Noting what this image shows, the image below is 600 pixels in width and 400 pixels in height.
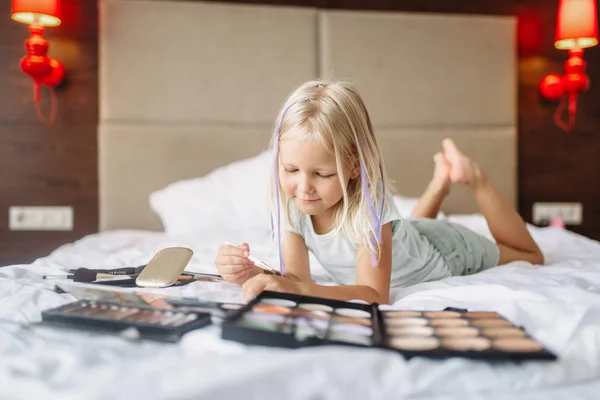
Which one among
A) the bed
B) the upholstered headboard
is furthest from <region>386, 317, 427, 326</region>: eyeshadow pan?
the upholstered headboard

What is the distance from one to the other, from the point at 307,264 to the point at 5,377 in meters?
0.73

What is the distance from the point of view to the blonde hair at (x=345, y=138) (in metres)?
1.03

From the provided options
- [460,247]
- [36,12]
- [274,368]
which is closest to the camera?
[274,368]

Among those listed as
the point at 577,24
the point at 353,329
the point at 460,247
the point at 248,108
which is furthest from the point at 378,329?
the point at 577,24

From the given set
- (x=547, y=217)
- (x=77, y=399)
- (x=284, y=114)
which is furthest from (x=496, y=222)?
(x=77, y=399)

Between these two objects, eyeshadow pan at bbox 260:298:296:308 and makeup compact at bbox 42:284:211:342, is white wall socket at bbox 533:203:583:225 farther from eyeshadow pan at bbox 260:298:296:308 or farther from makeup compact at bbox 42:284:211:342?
makeup compact at bbox 42:284:211:342

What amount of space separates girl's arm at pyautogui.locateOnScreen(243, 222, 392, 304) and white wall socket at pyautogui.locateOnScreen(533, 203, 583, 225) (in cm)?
171

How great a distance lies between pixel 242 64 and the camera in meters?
2.33

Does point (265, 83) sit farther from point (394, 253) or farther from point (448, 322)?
point (448, 322)

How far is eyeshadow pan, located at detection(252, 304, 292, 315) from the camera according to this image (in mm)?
741

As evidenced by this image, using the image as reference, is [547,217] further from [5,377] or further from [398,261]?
[5,377]

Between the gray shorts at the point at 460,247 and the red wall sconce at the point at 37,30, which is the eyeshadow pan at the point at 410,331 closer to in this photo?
the gray shorts at the point at 460,247

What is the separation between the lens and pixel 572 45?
2.38m

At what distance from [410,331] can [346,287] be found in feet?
0.96
